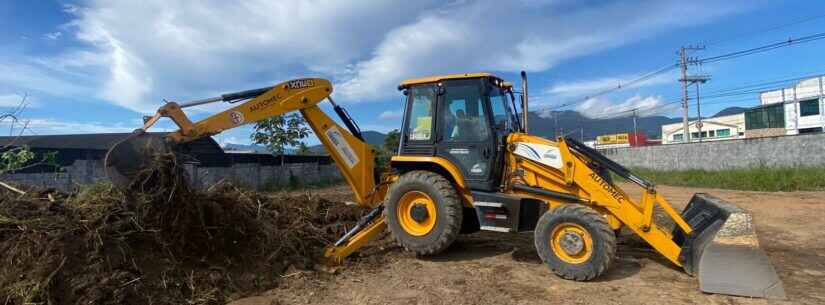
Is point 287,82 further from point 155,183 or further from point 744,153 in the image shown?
point 744,153

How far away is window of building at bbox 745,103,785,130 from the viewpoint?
4691 centimetres

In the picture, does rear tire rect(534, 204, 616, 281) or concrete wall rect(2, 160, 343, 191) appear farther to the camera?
concrete wall rect(2, 160, 343, 191)

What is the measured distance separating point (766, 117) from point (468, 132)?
54499 millimetres

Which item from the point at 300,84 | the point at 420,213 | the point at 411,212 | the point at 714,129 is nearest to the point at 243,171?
the point at 300,84

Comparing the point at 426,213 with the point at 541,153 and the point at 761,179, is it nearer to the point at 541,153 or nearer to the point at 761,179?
the point at 541,153

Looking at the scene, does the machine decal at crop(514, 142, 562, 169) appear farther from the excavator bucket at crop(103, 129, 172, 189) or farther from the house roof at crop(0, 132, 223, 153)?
the house roof at crop(0, 132, 223, 153)

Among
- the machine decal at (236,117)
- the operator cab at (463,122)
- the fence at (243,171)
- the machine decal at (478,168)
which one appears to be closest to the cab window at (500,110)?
the operator cab at (463,122)

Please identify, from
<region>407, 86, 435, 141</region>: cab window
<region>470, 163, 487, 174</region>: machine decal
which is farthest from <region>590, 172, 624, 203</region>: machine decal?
<region>407, 86, 435, 141</region>: cab window

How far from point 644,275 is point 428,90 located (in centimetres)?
313

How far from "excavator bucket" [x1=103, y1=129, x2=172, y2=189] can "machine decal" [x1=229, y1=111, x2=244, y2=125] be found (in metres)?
1.00

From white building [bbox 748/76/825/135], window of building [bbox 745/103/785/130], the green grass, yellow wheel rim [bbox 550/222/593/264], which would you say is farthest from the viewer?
window of building [bbox 745/103/785/130]

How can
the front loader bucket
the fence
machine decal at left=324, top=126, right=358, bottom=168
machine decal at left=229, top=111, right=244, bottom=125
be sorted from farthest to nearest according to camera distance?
the fence < machine decal at left=324, top=126, right=358, bottom=168 < machine decal at left=229, top=111, right=244, bottom=125 < the front loader bucket

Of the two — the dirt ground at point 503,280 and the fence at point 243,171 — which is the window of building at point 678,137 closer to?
the fence at point 243,171

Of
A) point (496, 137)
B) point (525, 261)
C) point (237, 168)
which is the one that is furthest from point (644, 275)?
point (237, 168)
